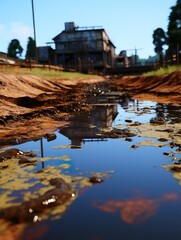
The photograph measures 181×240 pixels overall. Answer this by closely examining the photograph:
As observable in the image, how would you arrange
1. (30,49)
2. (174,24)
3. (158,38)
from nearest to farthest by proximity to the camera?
1. (174,24)
2. (158,38)
3. (30,49)

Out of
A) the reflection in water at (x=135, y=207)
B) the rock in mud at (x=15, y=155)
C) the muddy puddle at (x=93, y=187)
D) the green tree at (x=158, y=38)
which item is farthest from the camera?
the green tree at (x=158, y=38)

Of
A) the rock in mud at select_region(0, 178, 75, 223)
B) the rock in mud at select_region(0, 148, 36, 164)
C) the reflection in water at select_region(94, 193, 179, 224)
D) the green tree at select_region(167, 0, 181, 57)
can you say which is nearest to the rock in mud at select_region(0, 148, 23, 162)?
the rock in mud at select_region(0, 148, 36, 164)

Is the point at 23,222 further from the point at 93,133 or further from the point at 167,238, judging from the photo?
the point at 93,133

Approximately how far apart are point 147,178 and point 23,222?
1.49 m

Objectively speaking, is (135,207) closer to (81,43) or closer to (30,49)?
(81,43)

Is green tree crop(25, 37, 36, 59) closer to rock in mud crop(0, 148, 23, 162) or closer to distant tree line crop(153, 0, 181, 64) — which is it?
distant tree line crop(153, 0, 181, 64)

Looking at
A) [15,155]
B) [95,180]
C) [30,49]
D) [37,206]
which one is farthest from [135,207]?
[30,49]

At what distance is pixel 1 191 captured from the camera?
9.87 feet

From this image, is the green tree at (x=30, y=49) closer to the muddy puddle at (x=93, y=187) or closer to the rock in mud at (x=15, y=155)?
the muddy puddle at (x=93, y=187)

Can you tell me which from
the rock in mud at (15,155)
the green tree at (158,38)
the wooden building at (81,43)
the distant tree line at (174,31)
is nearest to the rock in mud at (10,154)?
the rock in mud at (15,155)

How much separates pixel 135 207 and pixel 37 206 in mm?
863

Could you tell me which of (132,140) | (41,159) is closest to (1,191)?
(41,159)

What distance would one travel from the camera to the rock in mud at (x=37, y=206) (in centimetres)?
243

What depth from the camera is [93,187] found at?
306cm
